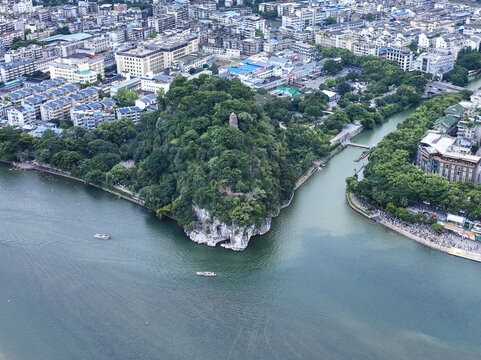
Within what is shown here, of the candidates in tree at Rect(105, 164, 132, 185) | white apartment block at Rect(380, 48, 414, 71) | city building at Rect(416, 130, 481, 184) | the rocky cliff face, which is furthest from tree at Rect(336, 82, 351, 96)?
the rocky cliff face

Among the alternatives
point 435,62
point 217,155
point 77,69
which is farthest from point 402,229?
point 77,69

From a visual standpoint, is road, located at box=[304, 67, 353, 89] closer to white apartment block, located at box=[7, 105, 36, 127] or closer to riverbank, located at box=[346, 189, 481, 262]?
riverbank, located at box=[346, 189, 481, 262]

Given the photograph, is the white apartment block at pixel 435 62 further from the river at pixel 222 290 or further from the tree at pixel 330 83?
the river at pixel 222 290

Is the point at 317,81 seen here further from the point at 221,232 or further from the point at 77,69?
the point at 221,232

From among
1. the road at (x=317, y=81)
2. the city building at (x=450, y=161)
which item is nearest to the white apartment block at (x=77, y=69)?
the road at (x=317, y=81)

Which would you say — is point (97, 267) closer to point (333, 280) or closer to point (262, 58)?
point (333, 280)

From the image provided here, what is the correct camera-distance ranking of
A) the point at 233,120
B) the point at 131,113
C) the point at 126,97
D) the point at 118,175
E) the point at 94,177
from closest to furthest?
the point at 233,120
the point at 118,175
the point at 94,177
the point at 131,113
the point at 126,97

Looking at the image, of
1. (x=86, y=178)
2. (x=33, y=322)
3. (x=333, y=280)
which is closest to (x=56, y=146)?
(x=86, y=178)
